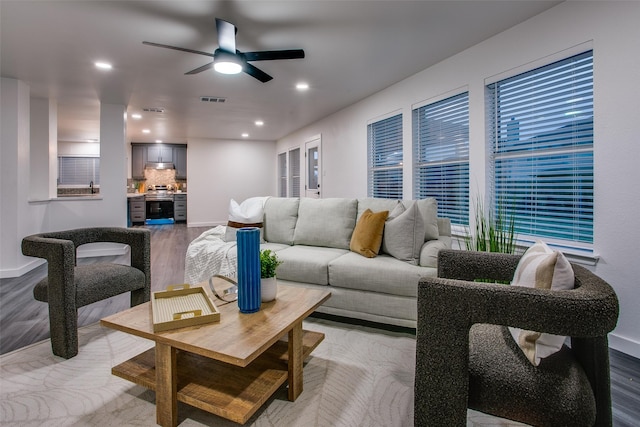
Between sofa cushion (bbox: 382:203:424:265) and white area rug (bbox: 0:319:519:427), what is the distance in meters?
0.64

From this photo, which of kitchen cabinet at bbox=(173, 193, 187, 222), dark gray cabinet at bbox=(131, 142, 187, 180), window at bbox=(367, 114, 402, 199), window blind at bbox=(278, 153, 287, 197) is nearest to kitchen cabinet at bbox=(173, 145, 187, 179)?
dark gray cabinet at bbox=(131, 142, 187, 180)

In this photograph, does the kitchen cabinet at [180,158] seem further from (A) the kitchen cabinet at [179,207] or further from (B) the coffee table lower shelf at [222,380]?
(B) the coffee table lower shelf at [222,380]

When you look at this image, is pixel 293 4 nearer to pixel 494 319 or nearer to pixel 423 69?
pixel 423 69

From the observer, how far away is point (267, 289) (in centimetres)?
176

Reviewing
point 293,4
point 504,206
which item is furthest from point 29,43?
point 504,206

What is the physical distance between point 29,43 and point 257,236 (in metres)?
3.33

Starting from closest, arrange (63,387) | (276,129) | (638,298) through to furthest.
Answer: (63,387), (638,298), (276,129)

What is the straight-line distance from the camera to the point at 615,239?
7.16 feet

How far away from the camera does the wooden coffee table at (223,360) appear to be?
1.28 meters

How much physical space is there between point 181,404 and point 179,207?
881 cm

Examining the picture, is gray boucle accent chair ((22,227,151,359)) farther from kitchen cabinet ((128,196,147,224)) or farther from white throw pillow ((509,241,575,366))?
kitchen cabinet ((128,196,147,224))

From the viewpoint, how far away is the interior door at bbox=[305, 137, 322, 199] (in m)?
6.67

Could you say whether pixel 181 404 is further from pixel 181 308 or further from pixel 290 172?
pixel 290 172

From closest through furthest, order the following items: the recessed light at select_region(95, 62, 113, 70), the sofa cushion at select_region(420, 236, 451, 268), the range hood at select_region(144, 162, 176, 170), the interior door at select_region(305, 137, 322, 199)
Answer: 1. the sofa cushion at select_region(420, 236, 451, 268)
2. the recessed light at select_region(95, 62, 113, 70)
3. the interior door at select_region(305, 137, 322, 199)
4. the range hood at select_region(144, 162, 176, 170)
